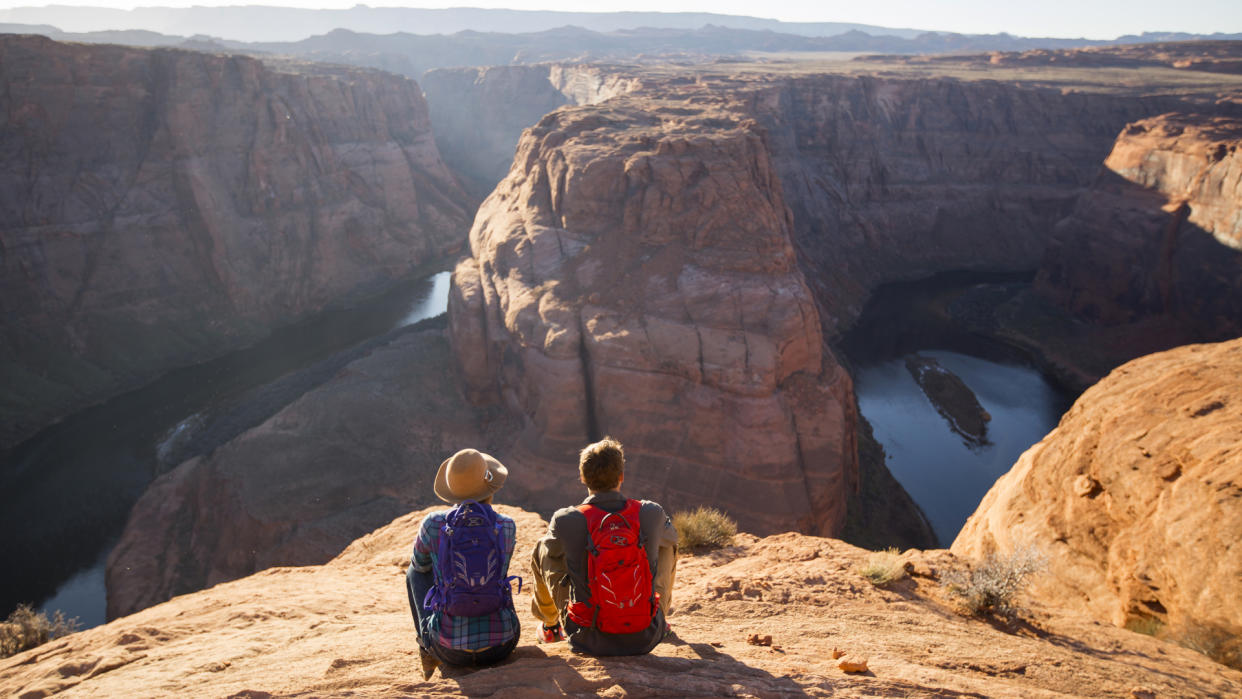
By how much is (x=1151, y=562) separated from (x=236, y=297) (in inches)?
1887

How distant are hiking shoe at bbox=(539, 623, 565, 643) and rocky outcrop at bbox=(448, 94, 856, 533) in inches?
569

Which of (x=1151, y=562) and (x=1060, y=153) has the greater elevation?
(x=1060, y=153)

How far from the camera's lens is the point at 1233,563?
717 cm

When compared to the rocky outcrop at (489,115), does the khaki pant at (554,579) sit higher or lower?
lower

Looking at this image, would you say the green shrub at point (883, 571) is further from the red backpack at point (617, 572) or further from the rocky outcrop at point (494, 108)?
the rocky outcrop at point (494, 108)

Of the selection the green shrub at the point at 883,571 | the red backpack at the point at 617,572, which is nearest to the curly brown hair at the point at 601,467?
the red backpack at the point at 617,572

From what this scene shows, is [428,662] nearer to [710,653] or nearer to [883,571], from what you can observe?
[710,653]

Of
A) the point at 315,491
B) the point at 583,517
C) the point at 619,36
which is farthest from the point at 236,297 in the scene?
the point at 619,36

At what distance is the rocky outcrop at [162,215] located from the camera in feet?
125

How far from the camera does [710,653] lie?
5.84 m

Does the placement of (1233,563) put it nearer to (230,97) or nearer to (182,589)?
(182,589)

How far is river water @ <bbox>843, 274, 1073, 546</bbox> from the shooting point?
2842 cm

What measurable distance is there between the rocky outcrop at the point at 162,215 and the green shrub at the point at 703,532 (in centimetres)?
3589

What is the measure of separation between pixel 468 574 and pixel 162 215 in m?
48.2
